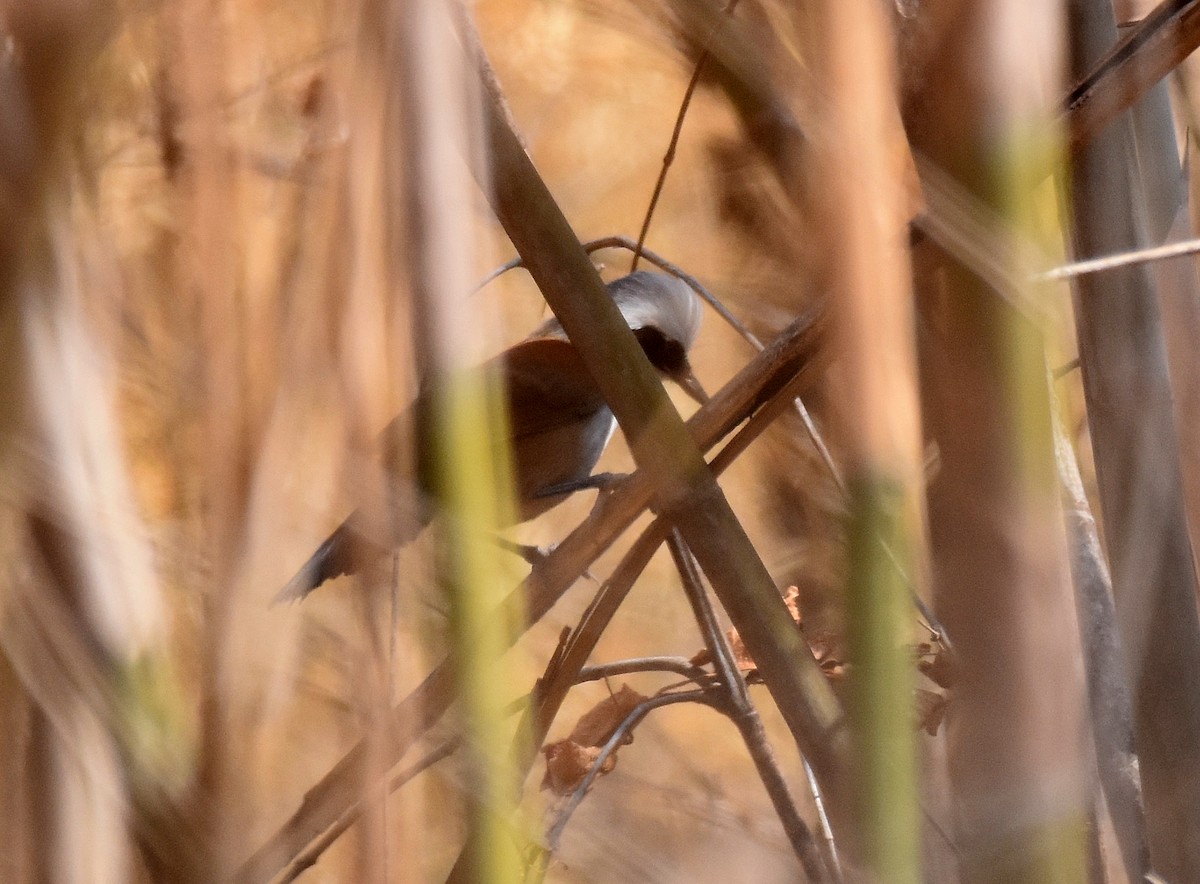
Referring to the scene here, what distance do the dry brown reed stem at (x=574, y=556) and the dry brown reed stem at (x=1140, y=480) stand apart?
299mm

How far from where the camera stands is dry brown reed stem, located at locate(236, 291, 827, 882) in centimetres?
46

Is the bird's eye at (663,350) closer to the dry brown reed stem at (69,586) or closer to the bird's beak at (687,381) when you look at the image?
the bird's beak at (687,381)

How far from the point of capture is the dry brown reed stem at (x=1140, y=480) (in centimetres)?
74

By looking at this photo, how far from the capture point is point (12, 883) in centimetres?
45

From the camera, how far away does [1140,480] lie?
2.52 ft

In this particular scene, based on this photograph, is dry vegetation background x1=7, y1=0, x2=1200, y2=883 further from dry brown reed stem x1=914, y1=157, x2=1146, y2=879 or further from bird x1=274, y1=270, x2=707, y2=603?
bird x1=274, y1=270, x2=707, y2=603

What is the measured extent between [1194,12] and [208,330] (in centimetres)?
→ 45

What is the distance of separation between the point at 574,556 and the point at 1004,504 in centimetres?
24

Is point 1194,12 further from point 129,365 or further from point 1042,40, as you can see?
point 129,365

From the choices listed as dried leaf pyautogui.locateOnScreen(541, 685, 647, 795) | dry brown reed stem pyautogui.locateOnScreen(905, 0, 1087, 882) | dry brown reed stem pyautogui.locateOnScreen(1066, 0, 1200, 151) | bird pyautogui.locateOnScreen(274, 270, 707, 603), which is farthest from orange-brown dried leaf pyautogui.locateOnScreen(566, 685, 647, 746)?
dry brown reed stem pyautogui.locateOnScreen(1066, 0, 1200, 151)

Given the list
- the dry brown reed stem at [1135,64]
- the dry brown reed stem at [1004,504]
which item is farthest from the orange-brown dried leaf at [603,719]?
the dry brown reed stem at [1135,64]

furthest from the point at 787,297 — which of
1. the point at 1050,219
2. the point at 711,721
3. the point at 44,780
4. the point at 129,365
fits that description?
the point at 711,721

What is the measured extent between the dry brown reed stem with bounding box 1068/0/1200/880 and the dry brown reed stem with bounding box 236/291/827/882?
299 millimetres

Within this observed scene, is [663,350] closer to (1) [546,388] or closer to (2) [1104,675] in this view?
(1) [546,388]
